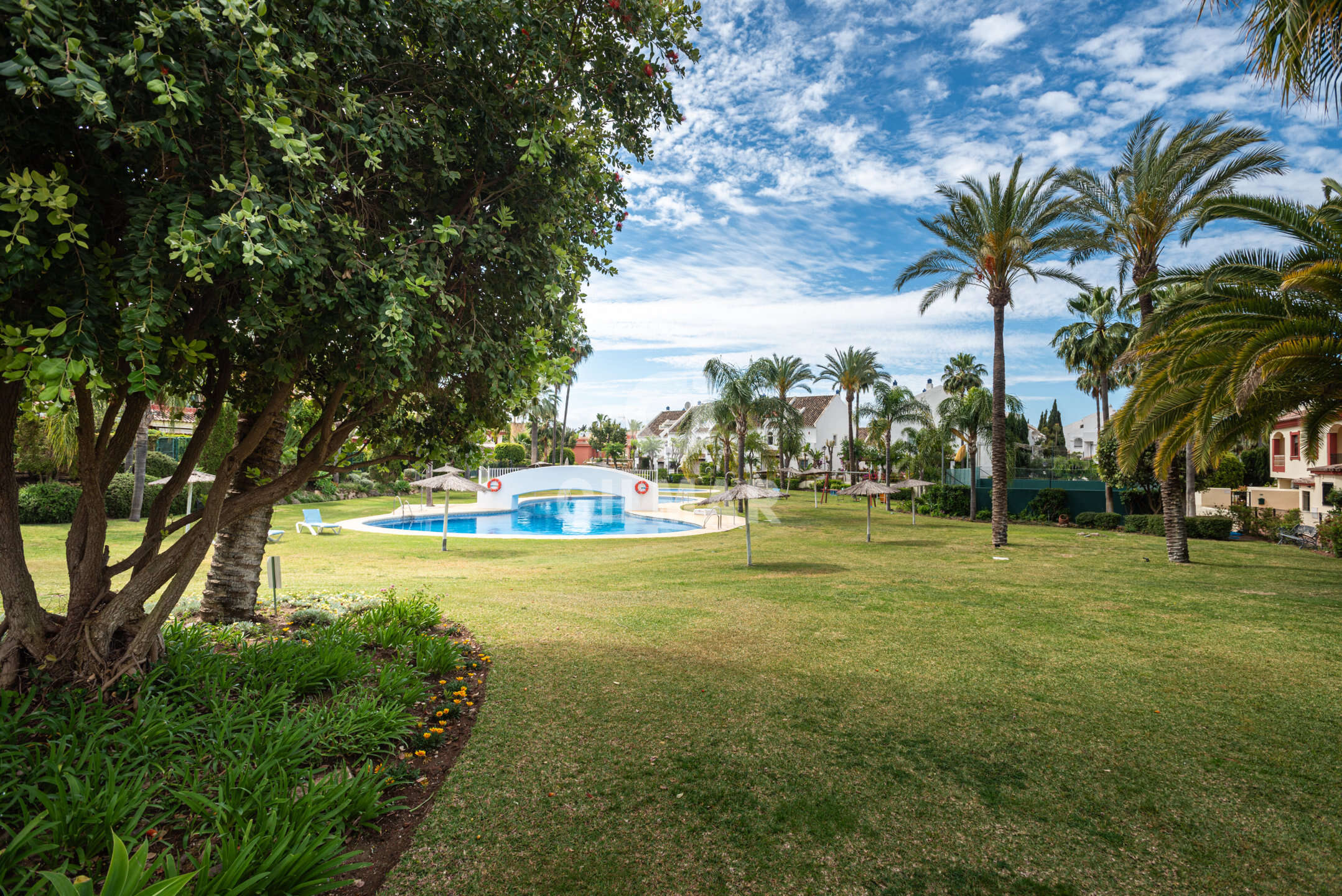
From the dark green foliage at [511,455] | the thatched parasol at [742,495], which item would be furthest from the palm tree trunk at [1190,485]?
the dark green foliage at [511,455]

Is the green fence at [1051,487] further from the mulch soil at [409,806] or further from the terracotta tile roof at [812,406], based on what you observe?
the terracotta tile roof at [812,406]

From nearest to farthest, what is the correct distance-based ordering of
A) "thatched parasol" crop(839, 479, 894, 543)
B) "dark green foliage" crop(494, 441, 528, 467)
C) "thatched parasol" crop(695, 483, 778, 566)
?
"thatched parasol" crop(695, 483, 778, 566)
"thatched parasol" crop(839, 479, 894, 543)
"dark green foliage" crop(494, 441, 528, 467)

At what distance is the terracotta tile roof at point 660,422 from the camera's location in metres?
87.4

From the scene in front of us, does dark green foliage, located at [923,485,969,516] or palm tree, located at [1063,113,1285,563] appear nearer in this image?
palm tree, located at [1063,113,1285,563]

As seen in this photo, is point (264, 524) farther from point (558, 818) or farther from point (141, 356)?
point (558, 818)

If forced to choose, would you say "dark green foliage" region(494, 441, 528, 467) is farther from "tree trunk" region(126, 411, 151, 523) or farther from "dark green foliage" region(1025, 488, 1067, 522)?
"dark green foliage" region(1025, 488, 1067, 522)

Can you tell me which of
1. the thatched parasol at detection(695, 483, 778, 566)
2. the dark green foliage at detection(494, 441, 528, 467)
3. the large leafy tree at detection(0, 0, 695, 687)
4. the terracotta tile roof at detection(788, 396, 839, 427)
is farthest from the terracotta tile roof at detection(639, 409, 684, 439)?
the large leafy tree at detection(0, 0, 695, 687)

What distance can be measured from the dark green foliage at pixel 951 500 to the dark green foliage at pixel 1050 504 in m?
3.60

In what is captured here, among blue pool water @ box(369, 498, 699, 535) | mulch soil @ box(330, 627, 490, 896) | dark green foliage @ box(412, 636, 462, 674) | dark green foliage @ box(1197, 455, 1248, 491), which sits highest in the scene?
dark green foliage @ box(1197, 455, 1248, 491)

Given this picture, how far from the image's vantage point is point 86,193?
3.33 meters

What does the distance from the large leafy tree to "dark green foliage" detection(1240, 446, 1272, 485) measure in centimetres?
4132

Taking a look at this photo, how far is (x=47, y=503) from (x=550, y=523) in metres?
18.9

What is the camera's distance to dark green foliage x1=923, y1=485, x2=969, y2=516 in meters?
32.6

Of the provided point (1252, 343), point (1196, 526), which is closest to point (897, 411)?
point (1196, 526)
